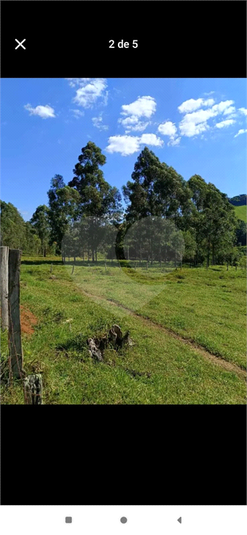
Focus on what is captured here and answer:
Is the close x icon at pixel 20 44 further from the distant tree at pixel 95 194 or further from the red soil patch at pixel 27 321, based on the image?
the red soil patch at pixel 27 321

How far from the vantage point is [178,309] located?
393 inches

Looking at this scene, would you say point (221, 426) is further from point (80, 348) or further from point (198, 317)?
point (198, 317)

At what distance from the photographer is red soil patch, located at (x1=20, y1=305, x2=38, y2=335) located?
5.14 meters

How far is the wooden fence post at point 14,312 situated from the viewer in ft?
8.52

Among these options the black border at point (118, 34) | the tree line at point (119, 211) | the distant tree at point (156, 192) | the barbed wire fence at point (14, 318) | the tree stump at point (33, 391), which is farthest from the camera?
the distant tree at point (156, 192)

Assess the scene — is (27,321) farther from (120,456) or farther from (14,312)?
(120,456)

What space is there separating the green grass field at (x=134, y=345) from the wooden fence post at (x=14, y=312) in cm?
20

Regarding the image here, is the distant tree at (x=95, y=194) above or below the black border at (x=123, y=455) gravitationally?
above

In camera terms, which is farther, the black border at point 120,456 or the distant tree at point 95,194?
the distant tree at point 95,194

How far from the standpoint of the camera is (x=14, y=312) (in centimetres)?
268

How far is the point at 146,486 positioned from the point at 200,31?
300cm

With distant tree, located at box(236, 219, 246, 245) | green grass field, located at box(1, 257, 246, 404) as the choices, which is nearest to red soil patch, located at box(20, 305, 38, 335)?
green grass field, located at box(1, 257, 246, 404)

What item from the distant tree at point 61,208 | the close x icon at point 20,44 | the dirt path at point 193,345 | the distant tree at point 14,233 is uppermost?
the distant tree at point 14,233

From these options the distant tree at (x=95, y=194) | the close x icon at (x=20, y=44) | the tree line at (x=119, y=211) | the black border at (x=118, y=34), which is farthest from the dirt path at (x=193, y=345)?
the close x icon at (x=20, y=44)
